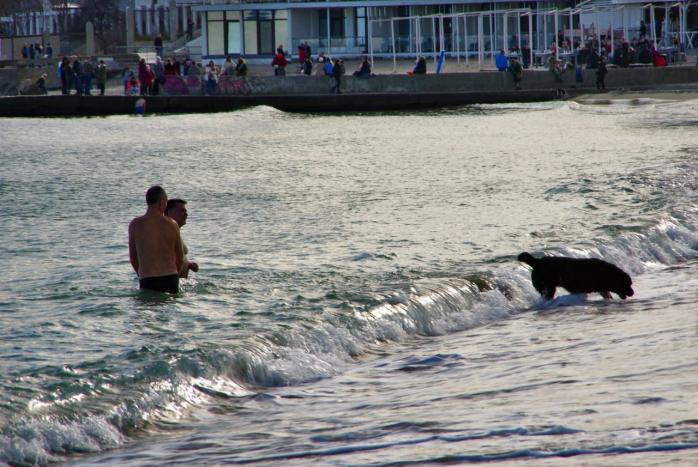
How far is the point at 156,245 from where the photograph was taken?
1048 centimetres

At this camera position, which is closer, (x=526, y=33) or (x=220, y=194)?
(x=220, y=194)

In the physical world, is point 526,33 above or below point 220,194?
above

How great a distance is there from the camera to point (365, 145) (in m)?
30.9

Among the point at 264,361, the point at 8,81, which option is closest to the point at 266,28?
→ the point at 8,81

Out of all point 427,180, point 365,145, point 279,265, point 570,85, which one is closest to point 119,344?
point 279,265

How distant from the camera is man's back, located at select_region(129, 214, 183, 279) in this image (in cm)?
1034

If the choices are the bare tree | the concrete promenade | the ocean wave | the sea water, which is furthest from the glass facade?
the ocean wave

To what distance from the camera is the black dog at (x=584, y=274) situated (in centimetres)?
1059

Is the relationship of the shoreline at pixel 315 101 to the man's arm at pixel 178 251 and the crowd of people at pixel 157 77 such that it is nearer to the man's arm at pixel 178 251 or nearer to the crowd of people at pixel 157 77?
the crowd of people at pixel 157 77

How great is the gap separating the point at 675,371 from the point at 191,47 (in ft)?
218

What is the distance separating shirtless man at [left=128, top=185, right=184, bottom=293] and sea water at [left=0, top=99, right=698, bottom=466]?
0.79ft

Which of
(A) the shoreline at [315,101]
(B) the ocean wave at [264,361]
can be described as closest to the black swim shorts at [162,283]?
(B) the ocean wave at [264,361]

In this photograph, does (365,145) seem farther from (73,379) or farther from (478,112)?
(73,379)

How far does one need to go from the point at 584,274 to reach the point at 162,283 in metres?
3.86
